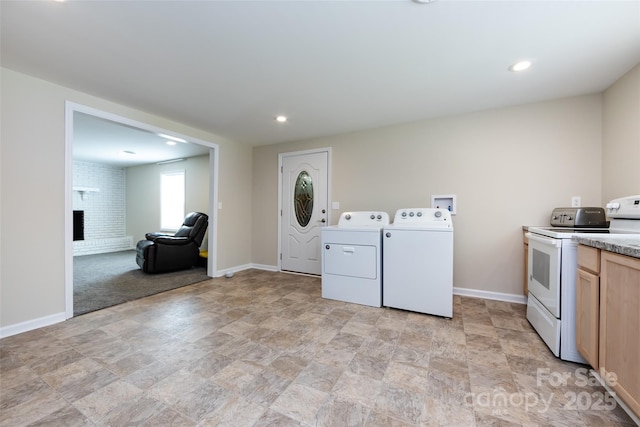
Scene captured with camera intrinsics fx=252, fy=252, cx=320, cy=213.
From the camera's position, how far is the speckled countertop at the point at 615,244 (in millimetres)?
1155

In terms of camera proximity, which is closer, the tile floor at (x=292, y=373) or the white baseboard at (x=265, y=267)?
the tile floor at (x=292, y=373)

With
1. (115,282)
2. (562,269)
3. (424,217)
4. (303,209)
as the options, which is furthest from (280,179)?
(562,269)

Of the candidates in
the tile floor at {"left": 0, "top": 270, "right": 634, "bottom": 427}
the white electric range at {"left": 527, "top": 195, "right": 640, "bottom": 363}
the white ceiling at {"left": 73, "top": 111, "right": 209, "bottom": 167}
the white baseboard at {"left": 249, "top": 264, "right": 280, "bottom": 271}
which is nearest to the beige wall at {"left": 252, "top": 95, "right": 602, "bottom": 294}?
the white electric range at {"left": 527, "top": 195, "right": 640, "bottom": 363}

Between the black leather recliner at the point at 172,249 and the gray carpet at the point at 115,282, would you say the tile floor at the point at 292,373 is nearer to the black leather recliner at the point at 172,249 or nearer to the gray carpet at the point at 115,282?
the gray carpet at the point at 115,282

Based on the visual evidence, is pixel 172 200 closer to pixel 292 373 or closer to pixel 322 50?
pixel 322 50

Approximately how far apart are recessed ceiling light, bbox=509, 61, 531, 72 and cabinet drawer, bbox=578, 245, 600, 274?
4.88 feet

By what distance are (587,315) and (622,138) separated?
178 cm

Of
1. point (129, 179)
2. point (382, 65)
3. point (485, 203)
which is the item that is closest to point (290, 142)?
point (382, 65)

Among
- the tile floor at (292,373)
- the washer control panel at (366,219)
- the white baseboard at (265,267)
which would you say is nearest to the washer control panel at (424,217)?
the washer control panel at (366,219)

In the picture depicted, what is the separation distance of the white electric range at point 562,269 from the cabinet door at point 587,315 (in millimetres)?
64

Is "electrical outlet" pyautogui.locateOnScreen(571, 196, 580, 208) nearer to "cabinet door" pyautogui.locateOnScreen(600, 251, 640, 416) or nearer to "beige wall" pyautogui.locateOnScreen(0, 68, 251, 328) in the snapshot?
"cabinet door" pyautogui.locateOnScreen(600, 251, 640, 416)

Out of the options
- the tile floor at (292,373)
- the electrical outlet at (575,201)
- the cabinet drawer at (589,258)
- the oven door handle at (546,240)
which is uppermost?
the electrical outlet at (575,201)

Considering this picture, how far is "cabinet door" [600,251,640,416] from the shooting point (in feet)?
3.77

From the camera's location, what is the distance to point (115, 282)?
11.9 ft
